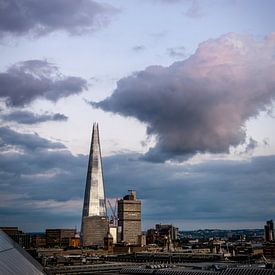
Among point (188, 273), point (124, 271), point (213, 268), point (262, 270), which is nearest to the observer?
point (262, 270)

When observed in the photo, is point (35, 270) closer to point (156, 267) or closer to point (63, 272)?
point (156, 267)

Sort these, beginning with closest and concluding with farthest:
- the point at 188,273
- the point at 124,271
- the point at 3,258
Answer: the point at 3,258 → the point at 188,273 → the point at 124,271

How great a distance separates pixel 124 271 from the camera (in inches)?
5197

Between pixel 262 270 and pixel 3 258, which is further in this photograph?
pixel 262 270

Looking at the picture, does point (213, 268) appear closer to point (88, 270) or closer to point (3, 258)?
point (88, 270)

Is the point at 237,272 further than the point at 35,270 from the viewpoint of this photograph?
Yes

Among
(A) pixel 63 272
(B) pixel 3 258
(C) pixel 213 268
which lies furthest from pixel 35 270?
(A) pixel 63 272

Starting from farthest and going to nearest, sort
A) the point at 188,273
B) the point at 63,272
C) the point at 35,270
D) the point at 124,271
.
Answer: the point at 63,272
the point at 124,271
the point at 188,273
the point at 35,270

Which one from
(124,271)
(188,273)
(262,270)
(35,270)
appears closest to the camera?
(35,270)

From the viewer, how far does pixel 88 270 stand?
492 feet

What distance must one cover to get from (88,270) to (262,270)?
63.8m

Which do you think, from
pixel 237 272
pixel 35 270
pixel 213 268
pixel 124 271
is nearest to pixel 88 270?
pixel 124 271

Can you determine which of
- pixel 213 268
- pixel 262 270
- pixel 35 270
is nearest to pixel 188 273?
pixel 213 268

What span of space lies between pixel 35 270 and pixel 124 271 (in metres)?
86.9
